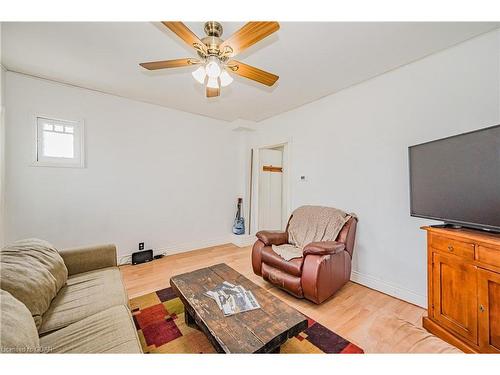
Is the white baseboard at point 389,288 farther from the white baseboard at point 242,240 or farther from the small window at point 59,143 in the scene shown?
the small window at point 59,143

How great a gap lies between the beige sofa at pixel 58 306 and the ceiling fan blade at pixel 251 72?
6.28 ft

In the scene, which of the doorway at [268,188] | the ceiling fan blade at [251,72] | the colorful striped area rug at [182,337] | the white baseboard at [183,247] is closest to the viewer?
the colorful striped area rug at [182,337]

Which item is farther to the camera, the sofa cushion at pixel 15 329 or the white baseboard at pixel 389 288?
the white baseboard at pixel 389 288

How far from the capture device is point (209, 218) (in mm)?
3977

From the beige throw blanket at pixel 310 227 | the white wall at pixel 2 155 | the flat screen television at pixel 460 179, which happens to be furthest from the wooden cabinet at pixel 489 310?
the white wall at pixel 2 155

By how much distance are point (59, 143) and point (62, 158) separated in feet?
0.68

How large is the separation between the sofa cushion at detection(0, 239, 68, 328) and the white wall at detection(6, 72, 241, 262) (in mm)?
1368

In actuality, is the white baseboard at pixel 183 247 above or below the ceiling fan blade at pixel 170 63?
below

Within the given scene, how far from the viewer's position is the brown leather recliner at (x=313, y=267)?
188cm

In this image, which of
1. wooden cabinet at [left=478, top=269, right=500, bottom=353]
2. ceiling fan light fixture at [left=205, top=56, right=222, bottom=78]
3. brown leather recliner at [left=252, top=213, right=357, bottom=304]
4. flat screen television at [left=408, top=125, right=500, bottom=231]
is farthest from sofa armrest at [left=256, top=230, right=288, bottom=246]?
ceiling fan light fixture at [left=205, top=56, right=222, bottom=78]

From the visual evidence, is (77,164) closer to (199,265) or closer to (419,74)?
(199,265)

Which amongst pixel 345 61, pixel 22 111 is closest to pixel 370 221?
pixel 345 61

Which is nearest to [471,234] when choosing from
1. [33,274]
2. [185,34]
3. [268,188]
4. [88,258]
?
[185,34]

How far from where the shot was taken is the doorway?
4230 mm
